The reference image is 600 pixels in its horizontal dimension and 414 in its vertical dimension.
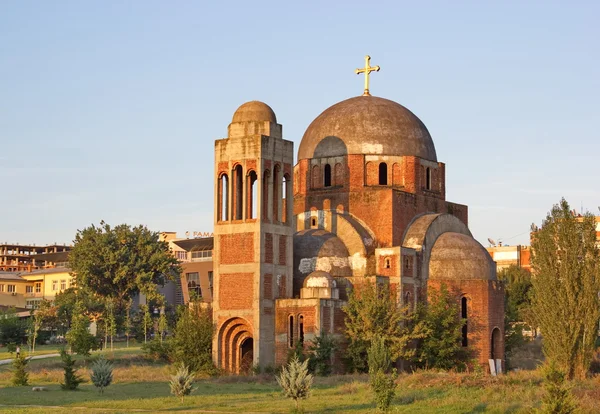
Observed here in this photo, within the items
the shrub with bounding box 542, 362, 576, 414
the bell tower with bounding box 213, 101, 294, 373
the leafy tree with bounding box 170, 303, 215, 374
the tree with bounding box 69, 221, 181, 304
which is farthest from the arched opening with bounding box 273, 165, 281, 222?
the tree with bounding box 69, 221, 181, 304

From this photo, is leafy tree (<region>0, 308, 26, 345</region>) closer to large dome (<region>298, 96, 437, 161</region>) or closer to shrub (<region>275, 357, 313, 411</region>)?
large dome (<region>298, 96, 437, 161</region>)

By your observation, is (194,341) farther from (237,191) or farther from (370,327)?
(370,327)

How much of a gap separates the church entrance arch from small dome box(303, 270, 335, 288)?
11.6 ft

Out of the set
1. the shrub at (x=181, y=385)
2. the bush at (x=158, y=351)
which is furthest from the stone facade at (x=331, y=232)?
the shrub at (x=181, y=385)

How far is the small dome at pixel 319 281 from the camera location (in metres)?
48.9

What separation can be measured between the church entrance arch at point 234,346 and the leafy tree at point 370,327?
4.70 m

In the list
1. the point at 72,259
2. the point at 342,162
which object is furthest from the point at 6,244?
the point at 342,162

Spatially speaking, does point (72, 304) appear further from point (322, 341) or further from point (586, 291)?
point (586, 291)

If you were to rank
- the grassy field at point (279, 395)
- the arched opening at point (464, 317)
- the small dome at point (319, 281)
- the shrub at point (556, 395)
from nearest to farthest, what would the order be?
the shrub at point (556, 395), the grassy field at point (279, 395), the small dome at point (319, 281), the arched opening at point (464, 317)

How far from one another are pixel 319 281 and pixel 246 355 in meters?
5.00

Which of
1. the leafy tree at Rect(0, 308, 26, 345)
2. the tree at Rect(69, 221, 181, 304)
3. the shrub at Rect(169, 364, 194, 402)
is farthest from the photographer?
the tree at Rect(69, 221, 181, 304)

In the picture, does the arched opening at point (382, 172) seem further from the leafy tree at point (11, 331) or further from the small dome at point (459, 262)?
the leafy tree at point (11, 331)

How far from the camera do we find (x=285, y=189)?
51062 millimetres

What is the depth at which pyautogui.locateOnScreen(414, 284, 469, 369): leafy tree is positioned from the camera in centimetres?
5000
